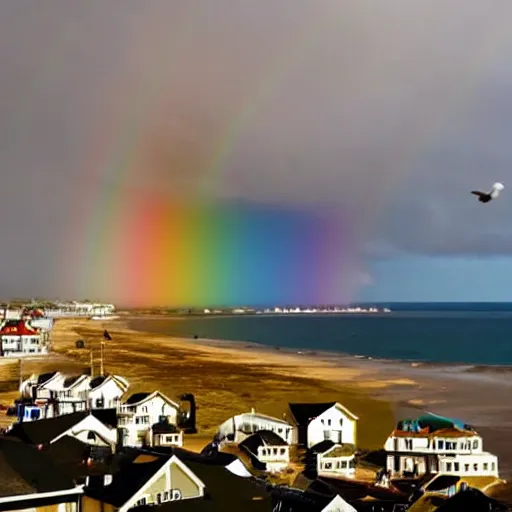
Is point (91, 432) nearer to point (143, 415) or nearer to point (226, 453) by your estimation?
point (226, 453)

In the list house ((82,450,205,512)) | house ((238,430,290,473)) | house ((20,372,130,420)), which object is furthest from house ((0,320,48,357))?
house ((82,450,205,512))

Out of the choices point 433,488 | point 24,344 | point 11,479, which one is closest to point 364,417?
point 433,488

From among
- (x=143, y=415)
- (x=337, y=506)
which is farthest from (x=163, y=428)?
(x=337, y=506)

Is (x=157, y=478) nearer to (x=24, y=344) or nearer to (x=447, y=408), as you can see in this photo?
(x=447, y=408)

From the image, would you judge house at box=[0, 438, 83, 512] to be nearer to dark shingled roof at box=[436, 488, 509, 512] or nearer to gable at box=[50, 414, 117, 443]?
gable at box=[50, 414, 117, 443]

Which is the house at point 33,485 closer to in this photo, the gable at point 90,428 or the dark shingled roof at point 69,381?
the gable at point 90,428

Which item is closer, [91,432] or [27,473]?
[27,473]
